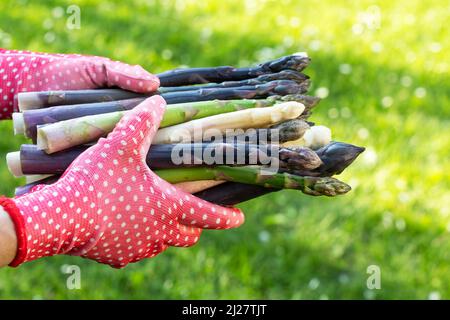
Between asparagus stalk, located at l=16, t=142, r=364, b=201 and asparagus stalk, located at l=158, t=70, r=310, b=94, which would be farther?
asparagus stalk, located at l=158, t=70, r=310, b=94

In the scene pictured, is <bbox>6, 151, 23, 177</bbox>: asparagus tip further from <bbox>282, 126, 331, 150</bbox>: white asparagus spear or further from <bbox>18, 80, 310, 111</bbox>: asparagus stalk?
<bbox>282, 126, 331, 150</bbox>: white asparagus spear

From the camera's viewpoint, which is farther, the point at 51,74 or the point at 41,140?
the point at 51,74

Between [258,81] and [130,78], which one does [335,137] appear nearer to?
[258,81]

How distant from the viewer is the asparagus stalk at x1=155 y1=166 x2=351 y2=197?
1900mm

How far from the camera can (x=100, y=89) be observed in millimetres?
2119

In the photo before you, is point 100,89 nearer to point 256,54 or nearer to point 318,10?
point 256,54

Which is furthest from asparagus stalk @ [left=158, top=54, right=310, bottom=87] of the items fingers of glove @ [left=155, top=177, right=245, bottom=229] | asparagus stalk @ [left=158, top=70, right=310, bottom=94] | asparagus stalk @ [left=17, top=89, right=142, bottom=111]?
fingers of glove @ [left=155, top=177, right=245, bottom=229]

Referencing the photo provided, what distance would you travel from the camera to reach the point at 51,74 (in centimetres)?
217

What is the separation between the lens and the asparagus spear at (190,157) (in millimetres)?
1889

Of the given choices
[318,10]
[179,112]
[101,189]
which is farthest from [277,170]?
[318,10]

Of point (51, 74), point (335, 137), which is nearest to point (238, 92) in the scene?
point (51, 74)

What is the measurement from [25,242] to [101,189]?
215 mm

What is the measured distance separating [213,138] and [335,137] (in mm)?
2112

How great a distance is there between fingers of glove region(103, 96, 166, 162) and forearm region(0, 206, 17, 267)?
0.29m
